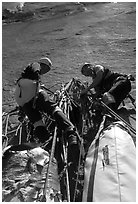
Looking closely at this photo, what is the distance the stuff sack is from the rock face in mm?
236

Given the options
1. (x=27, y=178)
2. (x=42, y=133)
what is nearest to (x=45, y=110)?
(x=42, y=133)

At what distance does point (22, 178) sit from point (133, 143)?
0.91 meters

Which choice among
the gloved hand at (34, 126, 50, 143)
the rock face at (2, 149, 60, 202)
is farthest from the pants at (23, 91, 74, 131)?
the rock face at (2, 149, 60, 202)

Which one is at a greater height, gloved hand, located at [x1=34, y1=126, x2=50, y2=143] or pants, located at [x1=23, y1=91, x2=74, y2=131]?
pants, located at [x1=23, y1=91, x2=74, y2=131]

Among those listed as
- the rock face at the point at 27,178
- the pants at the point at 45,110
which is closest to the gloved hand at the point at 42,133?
the pants at the point at 45,110

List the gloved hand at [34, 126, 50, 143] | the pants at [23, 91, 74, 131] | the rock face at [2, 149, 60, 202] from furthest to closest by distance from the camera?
the gloved hand at [34, 126, 50, 143] → the pants at [23, 91, 74, 131] → the rock face at [2, 149, 60, 202]

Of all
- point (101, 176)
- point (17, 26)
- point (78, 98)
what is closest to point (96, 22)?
point (17, 26)

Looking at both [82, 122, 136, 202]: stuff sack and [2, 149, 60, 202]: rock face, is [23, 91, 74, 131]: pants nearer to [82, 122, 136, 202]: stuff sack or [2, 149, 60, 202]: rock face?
[82, 122, 136, 202]: stuff sack

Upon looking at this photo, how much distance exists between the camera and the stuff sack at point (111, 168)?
215 cm

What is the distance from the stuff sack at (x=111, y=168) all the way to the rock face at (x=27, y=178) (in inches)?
9.3

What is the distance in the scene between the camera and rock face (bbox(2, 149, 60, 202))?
2125mm

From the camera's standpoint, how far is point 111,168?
7.74ft

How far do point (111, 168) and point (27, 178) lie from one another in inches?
21.7

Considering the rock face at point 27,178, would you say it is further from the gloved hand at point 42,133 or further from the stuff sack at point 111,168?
the gloved hand at point 42,133
